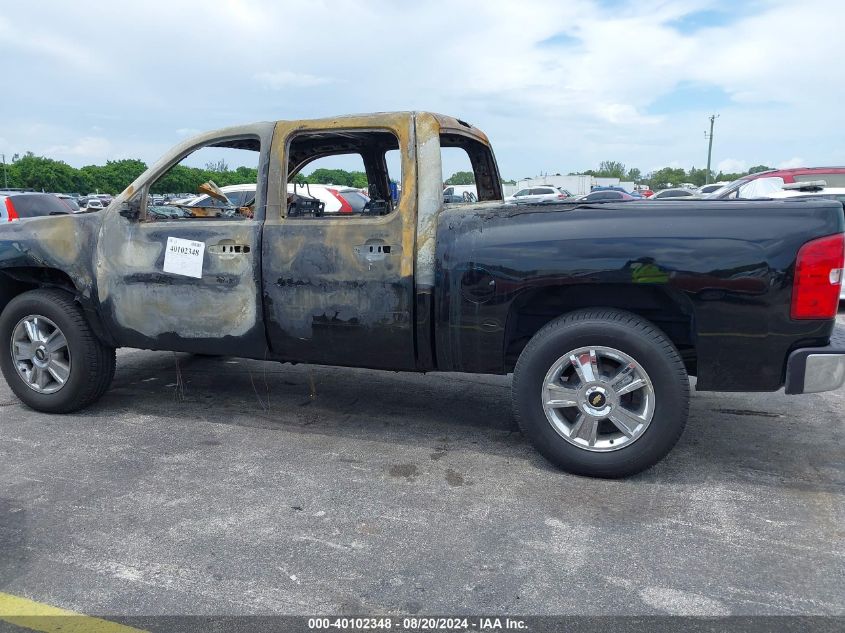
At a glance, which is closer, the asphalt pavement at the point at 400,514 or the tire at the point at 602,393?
the asphalt pavement at the point at 400,514

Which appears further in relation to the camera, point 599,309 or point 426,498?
point 599,309

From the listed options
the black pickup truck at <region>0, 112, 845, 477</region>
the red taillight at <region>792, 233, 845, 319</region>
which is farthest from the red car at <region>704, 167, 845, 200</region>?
the red taillight at <region>792, 233, 845, 319</region>

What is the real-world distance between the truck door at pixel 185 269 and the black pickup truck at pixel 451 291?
0.01 m

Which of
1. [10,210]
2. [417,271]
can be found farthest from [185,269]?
[10,210]

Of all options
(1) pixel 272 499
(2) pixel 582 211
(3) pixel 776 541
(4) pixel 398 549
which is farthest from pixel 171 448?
(3) pixel 776 541

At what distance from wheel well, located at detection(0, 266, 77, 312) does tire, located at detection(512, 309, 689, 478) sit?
325 cm

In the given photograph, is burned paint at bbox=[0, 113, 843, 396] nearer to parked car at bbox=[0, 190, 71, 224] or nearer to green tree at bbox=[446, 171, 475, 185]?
green tree at bbox=[446, 171, 475, 185]

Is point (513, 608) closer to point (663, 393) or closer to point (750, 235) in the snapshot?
point (663, 393)

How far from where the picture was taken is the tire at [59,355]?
4.59m

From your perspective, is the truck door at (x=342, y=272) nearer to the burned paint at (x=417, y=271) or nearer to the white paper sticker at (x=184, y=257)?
the burned paint at (x=417, y=271)

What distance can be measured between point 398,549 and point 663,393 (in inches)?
60.5

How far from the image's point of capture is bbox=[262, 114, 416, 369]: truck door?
12.8ft

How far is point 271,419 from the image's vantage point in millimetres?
4660

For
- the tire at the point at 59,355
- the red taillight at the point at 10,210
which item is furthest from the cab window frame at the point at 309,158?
the red taillight at the point at 10,210
